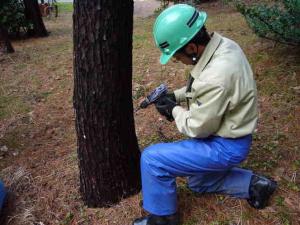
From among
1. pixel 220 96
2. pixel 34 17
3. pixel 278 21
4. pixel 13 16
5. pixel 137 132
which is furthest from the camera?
pixel 34 17

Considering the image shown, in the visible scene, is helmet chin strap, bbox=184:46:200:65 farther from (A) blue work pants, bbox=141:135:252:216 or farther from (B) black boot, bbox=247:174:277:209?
(B) black boot, bbox=247:174:277:209

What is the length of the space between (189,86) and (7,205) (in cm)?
184

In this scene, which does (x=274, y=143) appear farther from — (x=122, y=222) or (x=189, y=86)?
(x=122, y=222)

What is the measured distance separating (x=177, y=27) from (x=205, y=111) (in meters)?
0.57

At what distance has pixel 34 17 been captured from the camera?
1111 cm

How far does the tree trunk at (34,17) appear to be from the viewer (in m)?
10.9

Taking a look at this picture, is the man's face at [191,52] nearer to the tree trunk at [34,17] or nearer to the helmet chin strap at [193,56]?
the helmet chin strap at [193,56]

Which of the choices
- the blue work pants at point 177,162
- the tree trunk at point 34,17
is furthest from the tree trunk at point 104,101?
the tree trunk at point 34,17

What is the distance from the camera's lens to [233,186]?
10.1 ft

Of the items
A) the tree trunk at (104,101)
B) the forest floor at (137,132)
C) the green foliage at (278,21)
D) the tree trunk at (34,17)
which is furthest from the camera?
the tree trunk at (34,17)

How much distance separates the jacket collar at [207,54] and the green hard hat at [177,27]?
13 centimetres

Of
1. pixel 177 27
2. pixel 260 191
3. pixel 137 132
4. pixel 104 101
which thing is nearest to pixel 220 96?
pixel 177 27

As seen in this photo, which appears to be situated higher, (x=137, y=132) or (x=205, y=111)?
(x=205, y=111)

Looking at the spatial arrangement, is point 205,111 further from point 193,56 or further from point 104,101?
point 104,101
